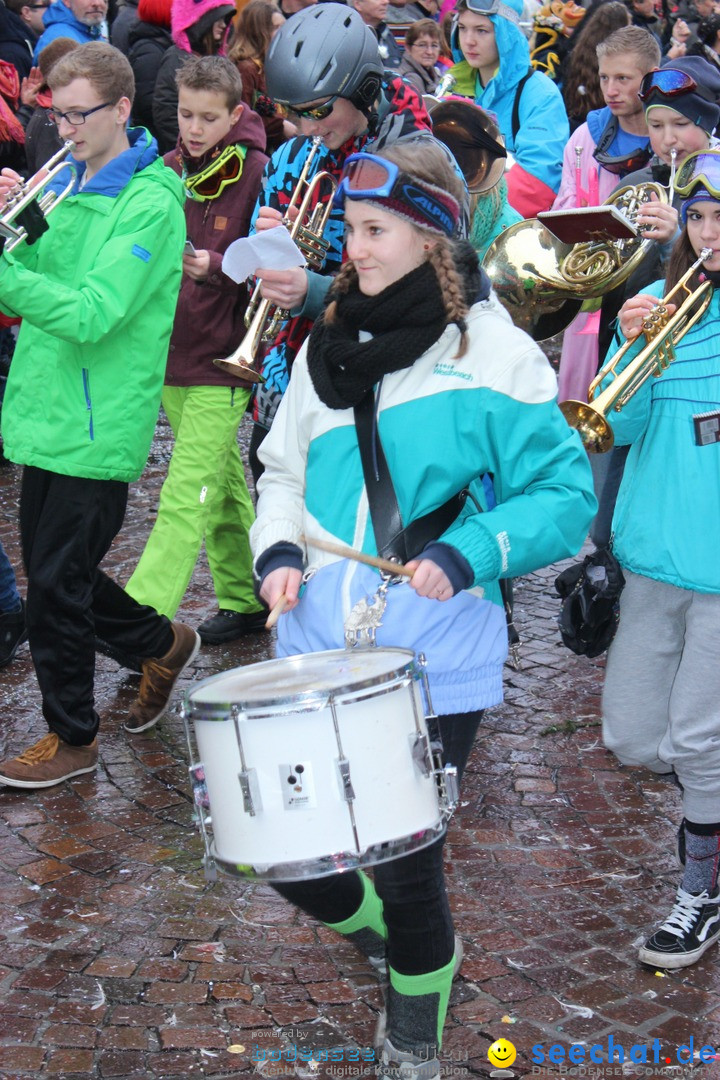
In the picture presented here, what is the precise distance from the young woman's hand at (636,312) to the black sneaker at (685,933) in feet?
4.95

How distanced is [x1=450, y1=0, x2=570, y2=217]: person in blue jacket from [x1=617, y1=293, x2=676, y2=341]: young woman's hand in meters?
3.26

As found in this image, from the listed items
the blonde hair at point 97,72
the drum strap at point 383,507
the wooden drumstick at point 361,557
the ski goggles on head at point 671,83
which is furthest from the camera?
the ski goggles on head at point 671,83

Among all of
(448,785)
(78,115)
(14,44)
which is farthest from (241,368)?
(14,44)

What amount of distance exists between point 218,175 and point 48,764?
7.73 feet

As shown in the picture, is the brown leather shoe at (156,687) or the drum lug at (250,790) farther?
the brown leather shoe at (156,687)

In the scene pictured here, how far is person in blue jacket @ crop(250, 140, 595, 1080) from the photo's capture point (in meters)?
2.95

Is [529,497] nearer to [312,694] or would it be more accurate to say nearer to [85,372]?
[312,694]

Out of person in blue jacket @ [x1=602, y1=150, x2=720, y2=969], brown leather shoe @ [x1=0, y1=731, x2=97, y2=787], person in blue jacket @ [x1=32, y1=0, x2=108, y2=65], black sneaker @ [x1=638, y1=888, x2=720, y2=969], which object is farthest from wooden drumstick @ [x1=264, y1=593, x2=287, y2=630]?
person in blue jacket @ [x1=32, y1=0, x2=108, y2=65]

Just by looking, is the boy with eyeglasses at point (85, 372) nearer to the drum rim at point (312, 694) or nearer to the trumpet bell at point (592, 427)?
the trumpet bell at point (592, 427)

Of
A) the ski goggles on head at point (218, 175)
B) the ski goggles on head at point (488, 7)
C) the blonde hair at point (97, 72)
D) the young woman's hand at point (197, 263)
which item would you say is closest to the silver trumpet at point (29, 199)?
the blonde hair at point (97, 72)

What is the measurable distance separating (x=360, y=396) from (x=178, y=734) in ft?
7.66

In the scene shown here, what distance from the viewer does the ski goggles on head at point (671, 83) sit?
4.77 m

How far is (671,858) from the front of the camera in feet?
13.8

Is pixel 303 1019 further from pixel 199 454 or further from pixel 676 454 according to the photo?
pixel 199 454
